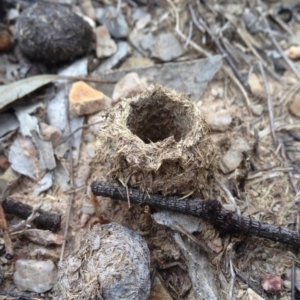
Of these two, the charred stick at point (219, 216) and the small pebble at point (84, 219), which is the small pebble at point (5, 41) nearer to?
the small pebble at point (84, 219)

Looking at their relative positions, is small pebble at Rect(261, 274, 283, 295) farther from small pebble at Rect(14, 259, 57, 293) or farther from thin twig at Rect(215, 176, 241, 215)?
small pebble at Rect(14, 259, 57, 293)

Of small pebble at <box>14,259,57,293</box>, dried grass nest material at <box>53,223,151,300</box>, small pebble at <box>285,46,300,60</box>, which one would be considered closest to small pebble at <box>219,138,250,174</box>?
dried grass nest material at <box>53,223,151,300</box>

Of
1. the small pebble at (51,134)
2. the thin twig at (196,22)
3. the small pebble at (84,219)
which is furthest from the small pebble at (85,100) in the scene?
the thin twig at (196,22)

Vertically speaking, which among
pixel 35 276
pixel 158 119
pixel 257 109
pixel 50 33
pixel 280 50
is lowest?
pixel 35 276

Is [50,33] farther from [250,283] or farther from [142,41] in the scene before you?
[250,283]

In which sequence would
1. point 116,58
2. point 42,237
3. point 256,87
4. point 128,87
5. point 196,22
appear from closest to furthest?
point 42,237
point 128,87
point 256,87
point 116,58
point 196,22

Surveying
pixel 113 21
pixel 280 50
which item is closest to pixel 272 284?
pixel 280 50

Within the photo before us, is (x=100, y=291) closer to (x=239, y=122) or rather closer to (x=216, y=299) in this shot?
(x=216, y=299)
